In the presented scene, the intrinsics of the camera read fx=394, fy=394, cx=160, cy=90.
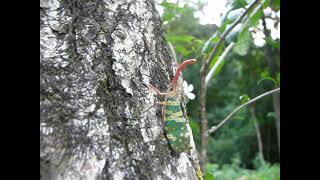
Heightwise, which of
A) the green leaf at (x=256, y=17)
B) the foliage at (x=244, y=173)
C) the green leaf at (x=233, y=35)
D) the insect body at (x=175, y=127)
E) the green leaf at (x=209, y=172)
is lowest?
the foliage at (x=244, y=173)

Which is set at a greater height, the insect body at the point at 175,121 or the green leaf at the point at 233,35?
the green leaf at the point at 233,35

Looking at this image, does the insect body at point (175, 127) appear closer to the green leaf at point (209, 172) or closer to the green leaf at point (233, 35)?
the green leaf at point (209, 172)

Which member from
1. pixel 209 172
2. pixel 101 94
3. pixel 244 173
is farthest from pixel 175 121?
pixel 244 173

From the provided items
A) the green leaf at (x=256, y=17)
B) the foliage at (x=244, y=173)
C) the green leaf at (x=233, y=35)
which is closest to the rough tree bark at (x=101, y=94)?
the green leaf at (x=233, y=35)

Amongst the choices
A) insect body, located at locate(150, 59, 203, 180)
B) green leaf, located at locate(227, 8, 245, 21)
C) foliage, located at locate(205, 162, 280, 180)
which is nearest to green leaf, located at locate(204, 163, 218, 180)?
foliage, located at locate(205, 162, 280, 180)

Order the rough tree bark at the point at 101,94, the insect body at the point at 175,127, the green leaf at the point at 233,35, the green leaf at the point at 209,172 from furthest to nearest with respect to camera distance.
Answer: the green leaf at the point at 233,35, the green leaf at the point at 209,172, the insect body at the point at 175,127, the rough tree bark at the point at 101,94

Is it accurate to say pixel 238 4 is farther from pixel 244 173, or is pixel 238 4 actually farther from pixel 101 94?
pixel 244 173

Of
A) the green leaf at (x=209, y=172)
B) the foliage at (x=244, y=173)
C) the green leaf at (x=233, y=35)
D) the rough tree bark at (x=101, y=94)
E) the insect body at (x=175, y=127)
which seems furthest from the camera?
the foliage at (x=244, y=173)
